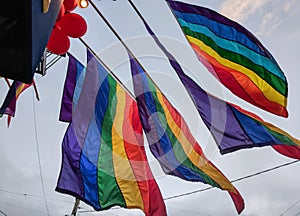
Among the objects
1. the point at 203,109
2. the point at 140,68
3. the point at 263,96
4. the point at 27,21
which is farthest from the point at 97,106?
the point at 27,21

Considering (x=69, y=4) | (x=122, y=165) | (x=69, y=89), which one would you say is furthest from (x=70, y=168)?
(x=69, y=4)

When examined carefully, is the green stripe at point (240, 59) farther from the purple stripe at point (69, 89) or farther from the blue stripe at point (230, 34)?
the purple stripe at point (69, 89)

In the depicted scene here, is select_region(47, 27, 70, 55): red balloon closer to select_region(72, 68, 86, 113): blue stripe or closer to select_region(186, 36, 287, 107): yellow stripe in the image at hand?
select_region(186, 36, 287, 107): yellow stripe

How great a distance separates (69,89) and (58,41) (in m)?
2.31

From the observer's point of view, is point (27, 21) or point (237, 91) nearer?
point (27, 21)

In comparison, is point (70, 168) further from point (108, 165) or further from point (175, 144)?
point (175, 144)

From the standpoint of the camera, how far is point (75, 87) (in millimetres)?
5922

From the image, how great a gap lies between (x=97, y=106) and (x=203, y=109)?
1.62 m

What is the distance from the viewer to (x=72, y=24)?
3.68 metres

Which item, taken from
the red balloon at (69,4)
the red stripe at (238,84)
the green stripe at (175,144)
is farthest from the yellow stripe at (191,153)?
the red balloon at (69,4)

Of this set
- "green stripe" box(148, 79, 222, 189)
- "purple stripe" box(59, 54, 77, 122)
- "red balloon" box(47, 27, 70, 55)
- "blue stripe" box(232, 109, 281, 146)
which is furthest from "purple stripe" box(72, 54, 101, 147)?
"blue stripe" box(232, 109, 281, 146)

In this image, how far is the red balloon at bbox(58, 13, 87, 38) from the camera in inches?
144

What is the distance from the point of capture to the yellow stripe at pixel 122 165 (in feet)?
17.6

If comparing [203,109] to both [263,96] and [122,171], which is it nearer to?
[263,96]
